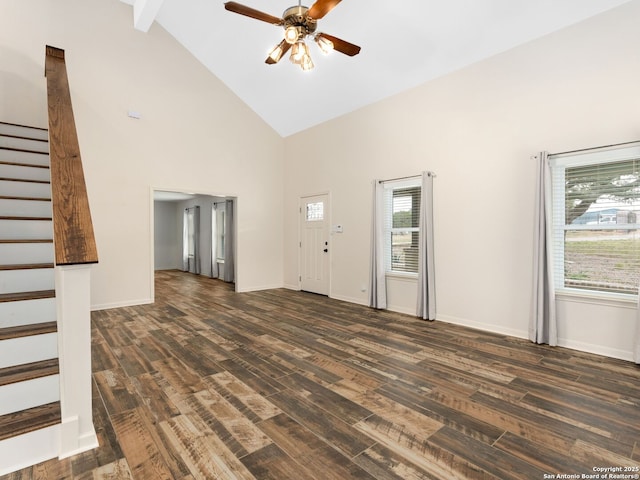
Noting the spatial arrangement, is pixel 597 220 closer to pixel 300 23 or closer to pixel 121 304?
pixel 300 23

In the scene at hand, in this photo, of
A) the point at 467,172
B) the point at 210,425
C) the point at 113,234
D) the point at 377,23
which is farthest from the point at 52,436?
the point at 377,23

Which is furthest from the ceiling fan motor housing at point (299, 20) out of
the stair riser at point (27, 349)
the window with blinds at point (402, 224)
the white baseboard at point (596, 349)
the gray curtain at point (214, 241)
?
the gray curtain at point (214, 241)

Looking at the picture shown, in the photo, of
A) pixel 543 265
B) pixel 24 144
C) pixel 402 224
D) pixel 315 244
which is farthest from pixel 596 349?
pixel 24 144

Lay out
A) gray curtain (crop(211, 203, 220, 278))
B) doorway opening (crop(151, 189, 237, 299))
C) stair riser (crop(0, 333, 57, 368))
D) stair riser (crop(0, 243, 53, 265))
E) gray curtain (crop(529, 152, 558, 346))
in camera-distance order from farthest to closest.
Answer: gray curtain (crop(211, 203, 220, 278)) → doorway opening (crop(151, 189, 237, 299)) → gray curtain (crop(529, 152, 558, 346)) → stair riser (crop(0, 243, 53, 265)) → stair riser (crop(0, 333, 57, 368))

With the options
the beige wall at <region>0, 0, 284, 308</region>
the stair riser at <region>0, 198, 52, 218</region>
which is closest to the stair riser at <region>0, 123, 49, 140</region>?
the beige wall at <region>0, 0, 284, 308</region>

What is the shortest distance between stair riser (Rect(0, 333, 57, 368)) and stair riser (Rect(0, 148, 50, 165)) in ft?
8.37

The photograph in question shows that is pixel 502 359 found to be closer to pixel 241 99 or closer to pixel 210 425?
pixel 210 425

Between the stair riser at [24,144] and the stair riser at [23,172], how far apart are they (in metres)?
0.54

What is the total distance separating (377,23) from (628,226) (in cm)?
363

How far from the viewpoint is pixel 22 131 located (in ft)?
13.8

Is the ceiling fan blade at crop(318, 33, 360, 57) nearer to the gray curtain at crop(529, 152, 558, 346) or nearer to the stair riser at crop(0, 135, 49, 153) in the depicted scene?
the gray curtain at crop(529, 152, 558, 346)

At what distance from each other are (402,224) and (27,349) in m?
4.67

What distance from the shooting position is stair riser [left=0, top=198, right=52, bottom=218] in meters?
2.95

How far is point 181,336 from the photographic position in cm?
Answer: 395
